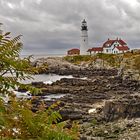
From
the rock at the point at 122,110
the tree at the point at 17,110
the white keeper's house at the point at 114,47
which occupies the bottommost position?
the rock at the point at 122,110

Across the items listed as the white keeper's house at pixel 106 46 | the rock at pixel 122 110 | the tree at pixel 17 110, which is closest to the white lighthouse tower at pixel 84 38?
the white keeper's house at pixel 106 46

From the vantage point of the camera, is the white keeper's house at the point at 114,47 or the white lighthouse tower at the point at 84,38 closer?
the white keeper's house at the point at 114,47

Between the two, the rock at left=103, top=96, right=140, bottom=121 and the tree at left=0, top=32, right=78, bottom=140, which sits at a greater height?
the tree at left=0, top=32, right=78, bottom=140

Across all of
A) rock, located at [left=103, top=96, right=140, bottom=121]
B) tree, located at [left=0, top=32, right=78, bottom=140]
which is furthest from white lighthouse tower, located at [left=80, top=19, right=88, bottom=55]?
tree, located at [left=0, top=32, right=78, bottom=140]

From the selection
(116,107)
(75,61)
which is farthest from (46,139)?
(75,61)

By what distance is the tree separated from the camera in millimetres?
3912

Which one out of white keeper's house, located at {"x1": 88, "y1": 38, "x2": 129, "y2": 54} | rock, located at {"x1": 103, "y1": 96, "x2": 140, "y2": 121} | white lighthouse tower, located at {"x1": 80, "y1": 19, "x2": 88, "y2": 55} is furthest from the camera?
white lighthouse tower, located at {"x1": 80, "y1": 19, "x2": 88, "y2": 55}

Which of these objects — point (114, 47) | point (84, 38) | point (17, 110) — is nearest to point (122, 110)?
point (17, 110)

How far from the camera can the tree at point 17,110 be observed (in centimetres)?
391

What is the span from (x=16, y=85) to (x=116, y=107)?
1060 inches

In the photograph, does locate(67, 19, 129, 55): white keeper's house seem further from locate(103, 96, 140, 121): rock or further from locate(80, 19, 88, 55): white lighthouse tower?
locate(103, 96, 140, 121): rock

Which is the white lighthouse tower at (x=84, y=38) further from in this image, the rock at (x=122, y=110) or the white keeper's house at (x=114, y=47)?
the rock at (x=122, y=110)

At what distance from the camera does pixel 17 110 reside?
4.16 metres

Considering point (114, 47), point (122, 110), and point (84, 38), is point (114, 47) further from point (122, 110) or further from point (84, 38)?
point (122, 110)
